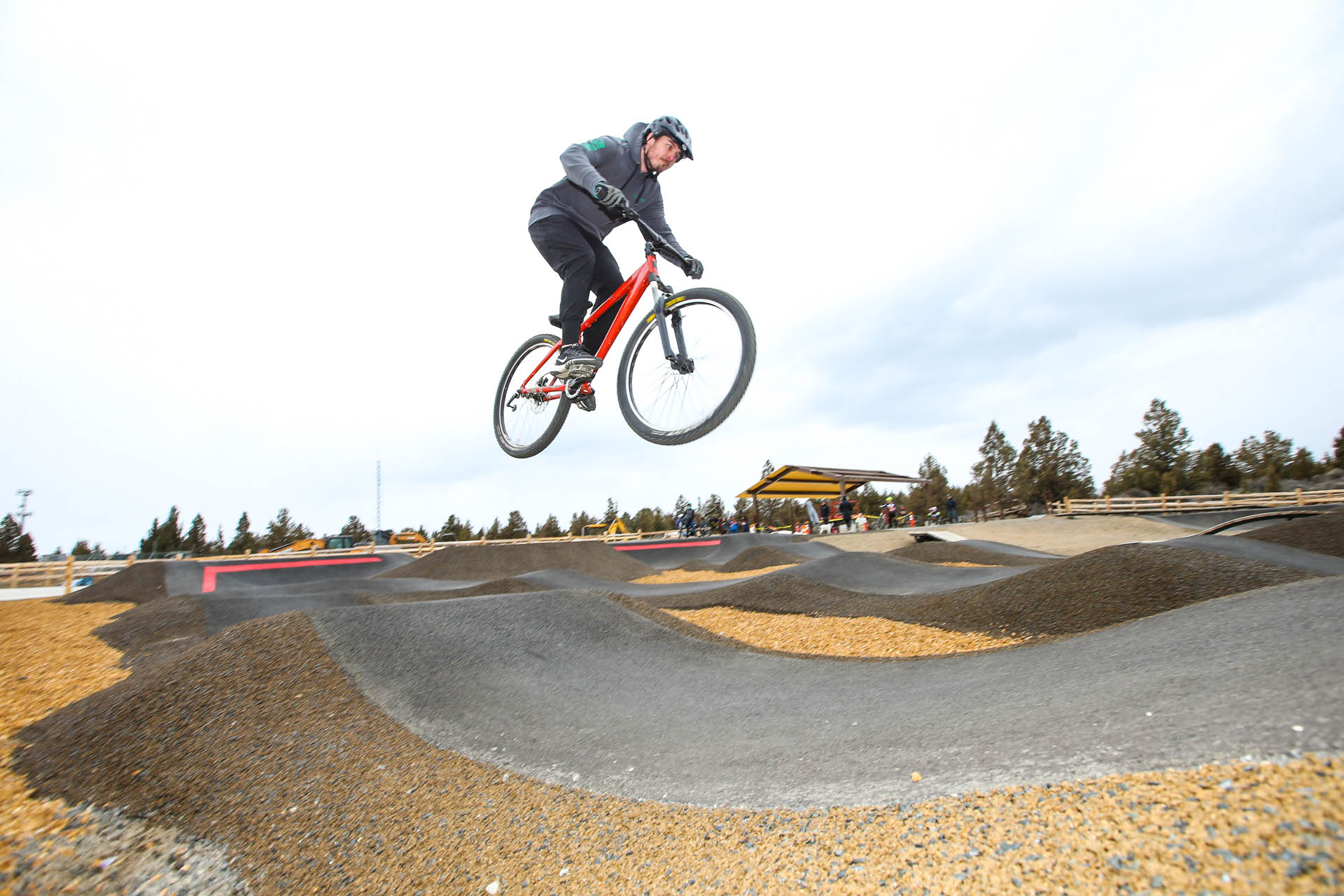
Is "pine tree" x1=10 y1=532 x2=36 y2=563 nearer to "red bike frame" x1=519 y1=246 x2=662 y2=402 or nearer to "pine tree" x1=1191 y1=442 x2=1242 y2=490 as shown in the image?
"red bike frame" x1=519 y1=246 x2=662 y2=402

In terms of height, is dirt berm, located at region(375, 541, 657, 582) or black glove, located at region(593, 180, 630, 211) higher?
black glove, located at region(593, 180, 630, 211)

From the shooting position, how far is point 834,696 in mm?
4422

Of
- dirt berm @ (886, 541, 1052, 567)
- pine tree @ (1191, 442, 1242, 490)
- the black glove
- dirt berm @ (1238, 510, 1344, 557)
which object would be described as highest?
the black glove

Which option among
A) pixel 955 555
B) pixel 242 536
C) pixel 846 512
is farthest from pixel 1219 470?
pixel 242 536

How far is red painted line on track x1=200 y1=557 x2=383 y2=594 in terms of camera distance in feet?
47.1

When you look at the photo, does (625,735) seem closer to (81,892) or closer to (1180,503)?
(81,892)

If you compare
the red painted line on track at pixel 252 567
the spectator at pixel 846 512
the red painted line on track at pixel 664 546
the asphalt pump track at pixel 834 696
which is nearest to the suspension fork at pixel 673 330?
the asphalt pump track at pixel 834 696

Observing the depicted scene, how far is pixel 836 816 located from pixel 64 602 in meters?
17.4

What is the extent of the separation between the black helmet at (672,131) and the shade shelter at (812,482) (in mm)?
17282

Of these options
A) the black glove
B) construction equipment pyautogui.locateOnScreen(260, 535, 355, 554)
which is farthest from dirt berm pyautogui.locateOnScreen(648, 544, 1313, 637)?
construction equipment pyautogui.locateOnScreen(260, 535, 355, 554)

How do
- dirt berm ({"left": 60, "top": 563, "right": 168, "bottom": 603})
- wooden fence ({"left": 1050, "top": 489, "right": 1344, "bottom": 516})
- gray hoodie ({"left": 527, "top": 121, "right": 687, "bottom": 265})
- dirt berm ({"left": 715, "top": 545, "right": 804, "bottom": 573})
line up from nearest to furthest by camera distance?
gray hoodie ({"left": 527, "top": 121, "right": 687, "bottom": 265}) → dirt berm ({"left": 60, "top": 563, "right": 168, "bottom": 603}) → dirt berm ({"left": 715, "top": 545, "right": 804, "bottom": 573}) → wooden fence ({"left": 1050, "top": 489, "right": 1344, "bottom": 516})

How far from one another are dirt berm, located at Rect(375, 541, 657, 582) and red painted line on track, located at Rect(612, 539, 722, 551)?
1785 millimetres

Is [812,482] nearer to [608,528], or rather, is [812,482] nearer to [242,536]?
[608,528]

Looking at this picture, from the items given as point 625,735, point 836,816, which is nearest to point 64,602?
point 625,735
